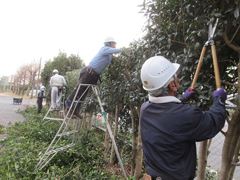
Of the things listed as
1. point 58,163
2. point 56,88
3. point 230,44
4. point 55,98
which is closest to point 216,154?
point 58,163

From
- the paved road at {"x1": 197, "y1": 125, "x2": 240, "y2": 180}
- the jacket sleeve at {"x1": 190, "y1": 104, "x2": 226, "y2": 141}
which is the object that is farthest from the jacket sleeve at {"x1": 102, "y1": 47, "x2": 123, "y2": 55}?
the paved road at {"x1": 197, "y1": 125, "x2": 240, "y2": 180}

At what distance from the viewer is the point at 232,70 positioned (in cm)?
182

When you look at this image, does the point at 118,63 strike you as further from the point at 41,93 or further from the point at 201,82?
the point at 41,93

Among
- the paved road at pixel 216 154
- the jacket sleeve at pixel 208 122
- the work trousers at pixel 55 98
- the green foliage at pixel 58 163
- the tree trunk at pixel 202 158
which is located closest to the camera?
the jacket sleeve at pixel 208 122

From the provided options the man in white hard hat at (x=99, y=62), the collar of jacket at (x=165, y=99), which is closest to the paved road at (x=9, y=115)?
the man in white hard hat at (x=99, y=62)

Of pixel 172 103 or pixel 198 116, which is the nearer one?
pixel 198 116

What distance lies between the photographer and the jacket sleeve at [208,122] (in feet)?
4.43

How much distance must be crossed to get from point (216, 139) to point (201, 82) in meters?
5.18

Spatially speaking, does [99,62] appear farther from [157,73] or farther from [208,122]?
[208,122]

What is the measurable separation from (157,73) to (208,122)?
60 cm

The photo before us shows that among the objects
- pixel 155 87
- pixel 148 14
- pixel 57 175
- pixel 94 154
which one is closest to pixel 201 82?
pixel 155 87

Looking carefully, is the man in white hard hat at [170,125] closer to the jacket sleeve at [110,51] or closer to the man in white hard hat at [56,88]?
the jacket sleeve at [110,51]

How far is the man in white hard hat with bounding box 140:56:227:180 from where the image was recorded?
4.51 ft

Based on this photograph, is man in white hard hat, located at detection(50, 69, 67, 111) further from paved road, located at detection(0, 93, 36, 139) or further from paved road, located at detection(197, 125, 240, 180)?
paved road, located at detection(197, 125, 240, 180)
